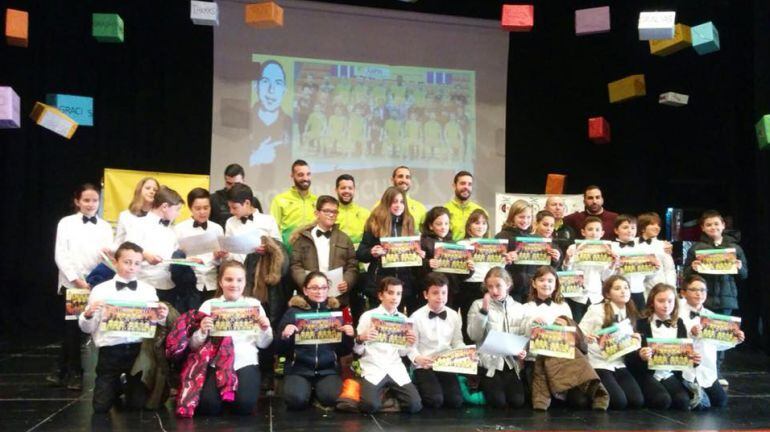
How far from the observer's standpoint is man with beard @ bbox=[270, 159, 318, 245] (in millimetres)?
6445

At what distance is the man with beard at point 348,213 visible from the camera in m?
6.21

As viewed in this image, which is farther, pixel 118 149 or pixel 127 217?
pixel 118 149

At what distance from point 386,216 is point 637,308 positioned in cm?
226

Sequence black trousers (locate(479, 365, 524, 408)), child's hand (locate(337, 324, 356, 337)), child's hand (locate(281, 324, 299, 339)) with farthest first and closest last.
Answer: black trousers (locate(479, 365, 524, 408)) < child's hand (locate(337, 324, 356, 337)) < child's hand (locate(281, 324, 299, 339))

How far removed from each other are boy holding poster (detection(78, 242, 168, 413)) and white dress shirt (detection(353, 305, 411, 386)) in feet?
4.58

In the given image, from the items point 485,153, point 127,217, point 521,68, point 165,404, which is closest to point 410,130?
point 485,153

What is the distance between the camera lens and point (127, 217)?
547cm

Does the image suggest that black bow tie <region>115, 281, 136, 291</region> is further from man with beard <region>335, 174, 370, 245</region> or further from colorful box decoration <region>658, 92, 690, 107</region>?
colorful box decoration <region>658, 92, 690, 107</region>

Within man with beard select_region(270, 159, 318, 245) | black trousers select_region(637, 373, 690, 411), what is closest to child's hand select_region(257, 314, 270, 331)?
man with beard select_region(270, 159, 318, 245)

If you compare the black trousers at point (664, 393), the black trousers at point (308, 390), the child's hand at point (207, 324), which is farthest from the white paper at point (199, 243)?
the black trousers at point (664, 393)

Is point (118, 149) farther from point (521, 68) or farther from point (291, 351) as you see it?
point (521, 68)

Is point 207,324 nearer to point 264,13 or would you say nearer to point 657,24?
point 264,13

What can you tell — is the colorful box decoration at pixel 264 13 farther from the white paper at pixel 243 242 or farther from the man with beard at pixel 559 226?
the man with beard at pixel 559 226

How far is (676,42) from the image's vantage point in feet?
24.2
